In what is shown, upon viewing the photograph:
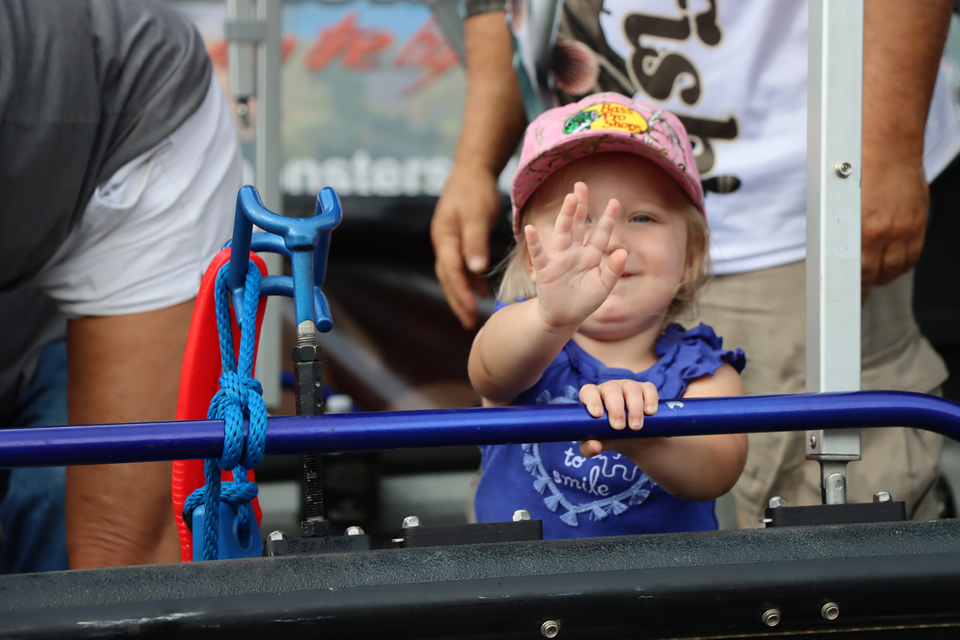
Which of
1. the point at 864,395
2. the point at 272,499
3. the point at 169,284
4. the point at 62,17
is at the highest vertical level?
the point at 62,17

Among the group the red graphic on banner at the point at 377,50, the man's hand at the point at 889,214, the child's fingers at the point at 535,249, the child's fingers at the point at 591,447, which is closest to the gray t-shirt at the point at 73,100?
the child's fingers at the point at 535,249

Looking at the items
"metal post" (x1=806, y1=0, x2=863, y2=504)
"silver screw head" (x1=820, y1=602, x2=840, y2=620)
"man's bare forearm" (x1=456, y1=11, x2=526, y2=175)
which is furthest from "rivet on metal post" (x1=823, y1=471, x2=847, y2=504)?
"man's bare forearm" (x1=456, y1=11, x2=526, y2=175)

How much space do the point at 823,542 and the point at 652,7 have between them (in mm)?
1239

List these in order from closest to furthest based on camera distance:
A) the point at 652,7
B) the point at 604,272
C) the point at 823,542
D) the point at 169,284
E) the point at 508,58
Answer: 1. the point at 823,542
2. the point at 604,272
3. the point at 169,284
4. the point at 652,7
5. the point at 508,58

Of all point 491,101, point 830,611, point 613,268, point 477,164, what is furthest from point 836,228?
point 491,101

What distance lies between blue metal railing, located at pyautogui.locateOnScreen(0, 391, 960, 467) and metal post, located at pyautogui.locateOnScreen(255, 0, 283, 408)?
1624 millimetres

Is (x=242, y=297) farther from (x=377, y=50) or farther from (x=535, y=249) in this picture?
(x=377, y=50)

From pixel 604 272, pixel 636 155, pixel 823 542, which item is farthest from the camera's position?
pixel 636 155

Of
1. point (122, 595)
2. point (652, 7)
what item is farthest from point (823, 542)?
point (652, 7)

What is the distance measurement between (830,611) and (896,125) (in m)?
1.01

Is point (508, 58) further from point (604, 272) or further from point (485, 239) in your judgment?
point (604, 272)

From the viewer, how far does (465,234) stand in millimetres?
1932

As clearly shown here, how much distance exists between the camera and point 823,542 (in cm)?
96

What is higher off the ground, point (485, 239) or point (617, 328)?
point (485, 239)
